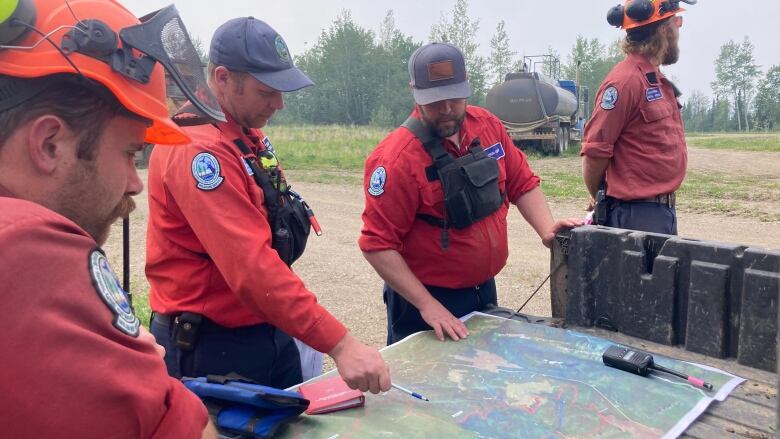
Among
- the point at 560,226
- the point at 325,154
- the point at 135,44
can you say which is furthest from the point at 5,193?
the point at 325,154

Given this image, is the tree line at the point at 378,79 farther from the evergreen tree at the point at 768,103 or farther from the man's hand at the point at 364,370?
the man's hand at the point at 364,370

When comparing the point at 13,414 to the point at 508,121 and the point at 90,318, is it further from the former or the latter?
the point at 508,121

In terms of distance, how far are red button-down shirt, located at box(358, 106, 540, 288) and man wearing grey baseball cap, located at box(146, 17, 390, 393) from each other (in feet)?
1.46

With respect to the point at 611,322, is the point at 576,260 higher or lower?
higher

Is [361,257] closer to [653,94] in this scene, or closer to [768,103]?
[653,94]

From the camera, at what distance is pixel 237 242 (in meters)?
2.07

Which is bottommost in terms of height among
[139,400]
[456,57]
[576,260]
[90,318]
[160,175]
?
[576,260]

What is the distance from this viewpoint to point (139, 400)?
1.05 metres

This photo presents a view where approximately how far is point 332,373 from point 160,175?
912mm

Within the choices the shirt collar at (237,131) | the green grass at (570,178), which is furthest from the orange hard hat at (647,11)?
the green grass at (570,178)

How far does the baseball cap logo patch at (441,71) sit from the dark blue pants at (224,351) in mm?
1327

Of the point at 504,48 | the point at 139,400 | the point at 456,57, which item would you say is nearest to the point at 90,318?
the point at 139,400

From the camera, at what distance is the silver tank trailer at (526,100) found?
62.8ft

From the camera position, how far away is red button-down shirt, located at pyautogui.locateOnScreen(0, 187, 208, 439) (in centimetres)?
92
